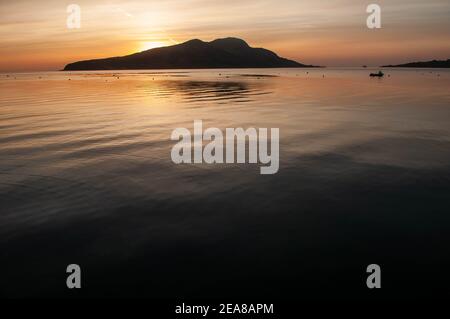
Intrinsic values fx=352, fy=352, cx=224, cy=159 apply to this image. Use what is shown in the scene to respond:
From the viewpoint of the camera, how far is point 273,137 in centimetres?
2472

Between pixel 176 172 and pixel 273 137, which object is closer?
pixel 176 172

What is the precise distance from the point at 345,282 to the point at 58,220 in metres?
8.89

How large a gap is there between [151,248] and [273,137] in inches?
644

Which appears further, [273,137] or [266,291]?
[273,137]

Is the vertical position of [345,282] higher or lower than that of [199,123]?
lower

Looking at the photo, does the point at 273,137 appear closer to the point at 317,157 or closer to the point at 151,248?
the point at 317,157

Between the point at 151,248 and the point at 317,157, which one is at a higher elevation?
the point at 317,157

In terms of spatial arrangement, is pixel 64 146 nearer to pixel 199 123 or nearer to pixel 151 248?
pixel 199 123

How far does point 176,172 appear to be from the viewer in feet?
55.0

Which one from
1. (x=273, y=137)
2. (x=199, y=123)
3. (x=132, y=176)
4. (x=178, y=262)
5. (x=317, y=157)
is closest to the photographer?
(x=178, y=262)
